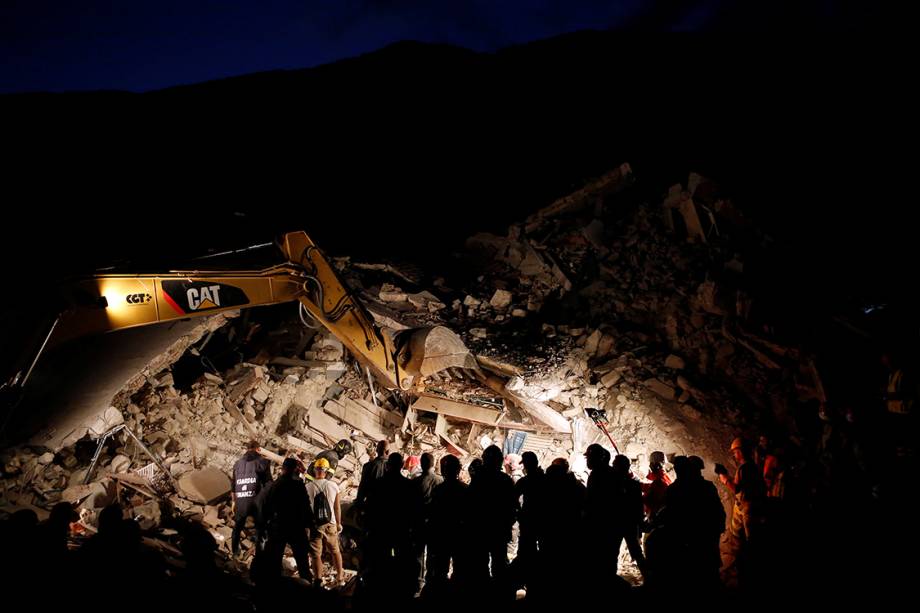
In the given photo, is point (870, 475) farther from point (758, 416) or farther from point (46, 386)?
point (46, 386)

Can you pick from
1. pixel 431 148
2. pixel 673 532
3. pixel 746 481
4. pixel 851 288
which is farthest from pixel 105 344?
pixel 431 148

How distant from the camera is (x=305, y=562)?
4.79 m

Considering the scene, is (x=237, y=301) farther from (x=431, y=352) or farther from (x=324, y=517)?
(x=431, y=352)

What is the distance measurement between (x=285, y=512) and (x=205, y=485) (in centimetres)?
241

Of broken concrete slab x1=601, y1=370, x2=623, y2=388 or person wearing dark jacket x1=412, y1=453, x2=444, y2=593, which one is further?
broken concrete slab x1=601, y1=370, x2=623, y2=388

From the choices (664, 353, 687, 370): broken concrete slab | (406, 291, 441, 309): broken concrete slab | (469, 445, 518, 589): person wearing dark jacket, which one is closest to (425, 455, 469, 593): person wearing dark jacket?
(469, 445, 518, 589): person wearing dark jacket

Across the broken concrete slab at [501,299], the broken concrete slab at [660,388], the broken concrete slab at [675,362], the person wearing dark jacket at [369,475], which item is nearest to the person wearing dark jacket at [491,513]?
the person wearing dark jacket at [369,475]

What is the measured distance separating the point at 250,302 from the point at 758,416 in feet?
23.7

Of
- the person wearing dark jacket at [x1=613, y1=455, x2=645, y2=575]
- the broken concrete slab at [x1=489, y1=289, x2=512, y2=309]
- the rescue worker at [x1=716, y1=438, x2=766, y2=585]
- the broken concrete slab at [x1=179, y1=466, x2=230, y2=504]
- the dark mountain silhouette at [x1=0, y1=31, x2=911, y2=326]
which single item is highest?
the dark mountain silhouette at [x1=0, y1=31, x2=911, y2=326]

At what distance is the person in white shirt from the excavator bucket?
187cm

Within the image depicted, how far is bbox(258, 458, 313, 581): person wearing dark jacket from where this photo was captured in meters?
4.54

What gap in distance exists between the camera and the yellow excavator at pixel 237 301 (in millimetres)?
3771

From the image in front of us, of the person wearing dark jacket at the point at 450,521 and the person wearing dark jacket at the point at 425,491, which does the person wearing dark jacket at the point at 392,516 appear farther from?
the person wearing dark jacket at the point at 450,521

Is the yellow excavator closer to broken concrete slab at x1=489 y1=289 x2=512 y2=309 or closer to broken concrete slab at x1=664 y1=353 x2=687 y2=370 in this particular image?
broken concrete slab at x1=489 y1=289 x2=512 y2=309
